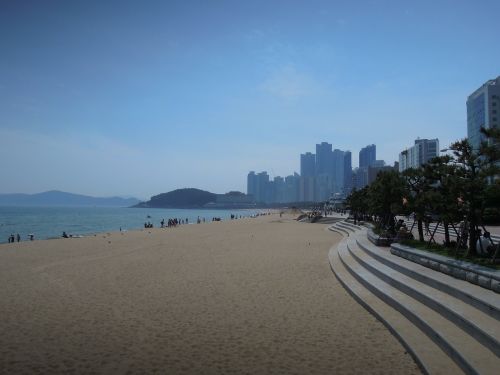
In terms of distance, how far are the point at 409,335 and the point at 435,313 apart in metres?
0.76

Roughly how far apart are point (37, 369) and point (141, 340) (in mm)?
1602

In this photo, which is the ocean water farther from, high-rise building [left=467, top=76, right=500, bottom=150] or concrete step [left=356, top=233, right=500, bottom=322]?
high-rise building [left=467, top=76, right=500, bottom=150]

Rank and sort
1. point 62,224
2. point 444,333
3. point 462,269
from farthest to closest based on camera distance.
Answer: point 62,224 → point 462,269 → point 444,333

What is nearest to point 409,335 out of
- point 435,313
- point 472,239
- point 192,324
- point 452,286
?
point 435,313

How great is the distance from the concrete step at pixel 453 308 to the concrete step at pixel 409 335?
488 millimetres

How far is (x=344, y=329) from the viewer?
6922 mm

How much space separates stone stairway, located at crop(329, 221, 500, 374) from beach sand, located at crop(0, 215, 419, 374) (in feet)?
0.96

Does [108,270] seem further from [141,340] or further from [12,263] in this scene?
[141,340]

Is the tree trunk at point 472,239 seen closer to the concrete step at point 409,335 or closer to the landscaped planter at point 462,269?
the landscaped planter at point 462,269

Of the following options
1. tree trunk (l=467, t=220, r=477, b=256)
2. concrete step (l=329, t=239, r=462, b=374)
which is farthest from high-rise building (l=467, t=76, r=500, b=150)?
concrete step (l=329, t=239, r=462, b=374)

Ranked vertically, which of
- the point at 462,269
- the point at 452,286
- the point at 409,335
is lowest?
the point at 409,335

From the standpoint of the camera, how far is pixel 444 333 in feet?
18.1

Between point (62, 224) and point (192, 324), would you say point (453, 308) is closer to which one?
point (192, 324)

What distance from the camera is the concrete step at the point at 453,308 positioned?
16.4 feet
